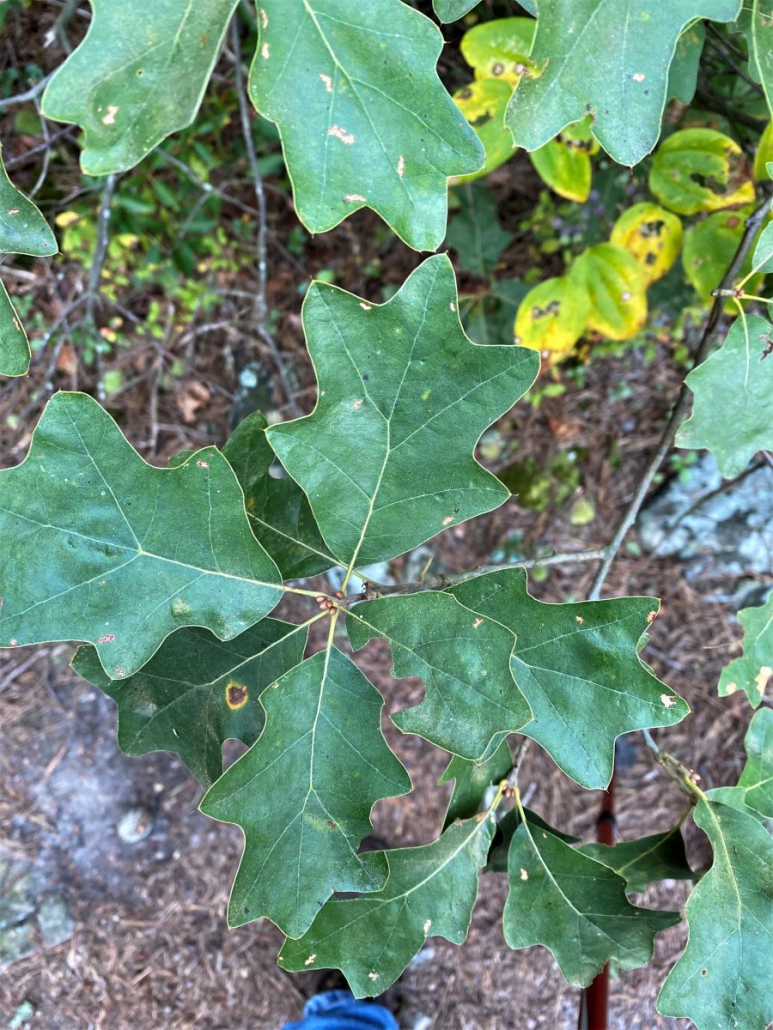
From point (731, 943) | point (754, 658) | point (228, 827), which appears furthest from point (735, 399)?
point (228, 827)

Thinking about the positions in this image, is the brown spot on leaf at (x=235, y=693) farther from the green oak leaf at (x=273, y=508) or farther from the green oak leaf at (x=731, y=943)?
the green oak leaf at (x=731, y=943)

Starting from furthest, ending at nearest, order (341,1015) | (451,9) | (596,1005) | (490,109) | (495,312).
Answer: (341,1015), (495,312), (490,109), (596,1005), (451,9)

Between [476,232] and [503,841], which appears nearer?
[503,841]

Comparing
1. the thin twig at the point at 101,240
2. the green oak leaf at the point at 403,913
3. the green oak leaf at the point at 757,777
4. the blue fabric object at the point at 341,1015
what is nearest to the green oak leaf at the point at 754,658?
the green oak leaf at the point at 757,777

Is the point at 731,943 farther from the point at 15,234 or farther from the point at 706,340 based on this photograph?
the point at 15,234

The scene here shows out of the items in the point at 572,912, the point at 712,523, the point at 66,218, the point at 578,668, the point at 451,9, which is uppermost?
the point at 451,9

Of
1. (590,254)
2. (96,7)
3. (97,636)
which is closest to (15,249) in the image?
(96,7)

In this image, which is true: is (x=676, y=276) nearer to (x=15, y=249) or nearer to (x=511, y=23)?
(x=511, y=23)
